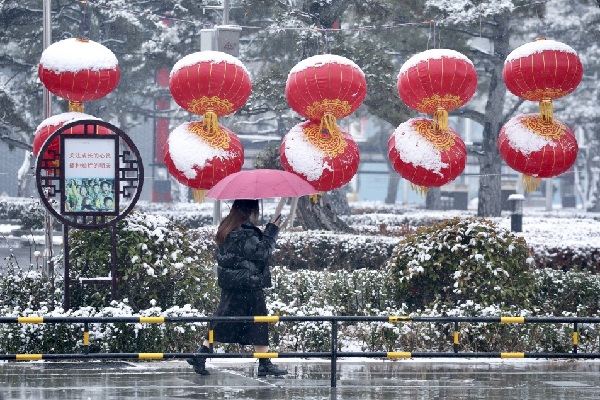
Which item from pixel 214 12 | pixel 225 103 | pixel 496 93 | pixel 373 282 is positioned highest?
pixel 214 12

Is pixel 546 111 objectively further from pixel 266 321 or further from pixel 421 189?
pixel 266 321

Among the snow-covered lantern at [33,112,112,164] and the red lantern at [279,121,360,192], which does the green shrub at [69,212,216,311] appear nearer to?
the snow-covered lantern at [33,112,112,164]

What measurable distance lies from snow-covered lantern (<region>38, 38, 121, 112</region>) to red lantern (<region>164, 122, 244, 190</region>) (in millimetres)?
1805

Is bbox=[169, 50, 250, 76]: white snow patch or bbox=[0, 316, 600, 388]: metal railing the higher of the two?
bbox=[169, 50, 250, 76]: white snow patch

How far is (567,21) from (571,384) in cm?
3672

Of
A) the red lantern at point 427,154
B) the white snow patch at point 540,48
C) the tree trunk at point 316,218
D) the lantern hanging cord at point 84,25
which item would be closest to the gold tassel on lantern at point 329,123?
the red lantern at point 427,154

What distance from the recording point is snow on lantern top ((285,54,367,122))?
40.9ft

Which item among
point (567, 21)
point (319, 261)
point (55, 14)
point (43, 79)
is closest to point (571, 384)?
point (43, 79)

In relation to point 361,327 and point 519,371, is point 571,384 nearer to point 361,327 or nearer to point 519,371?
point 519,371

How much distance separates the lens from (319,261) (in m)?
23.4

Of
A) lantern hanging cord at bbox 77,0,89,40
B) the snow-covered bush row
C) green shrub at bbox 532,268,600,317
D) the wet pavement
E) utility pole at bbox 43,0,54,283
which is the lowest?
the wet pavement

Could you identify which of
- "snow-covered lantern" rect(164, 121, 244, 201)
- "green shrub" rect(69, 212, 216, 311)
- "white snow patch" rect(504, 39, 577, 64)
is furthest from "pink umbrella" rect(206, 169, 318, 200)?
"green shrub" rect(69, 212, 216, 311)

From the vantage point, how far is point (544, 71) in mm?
12500

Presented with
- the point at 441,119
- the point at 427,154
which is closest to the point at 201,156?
the point at 427,154
